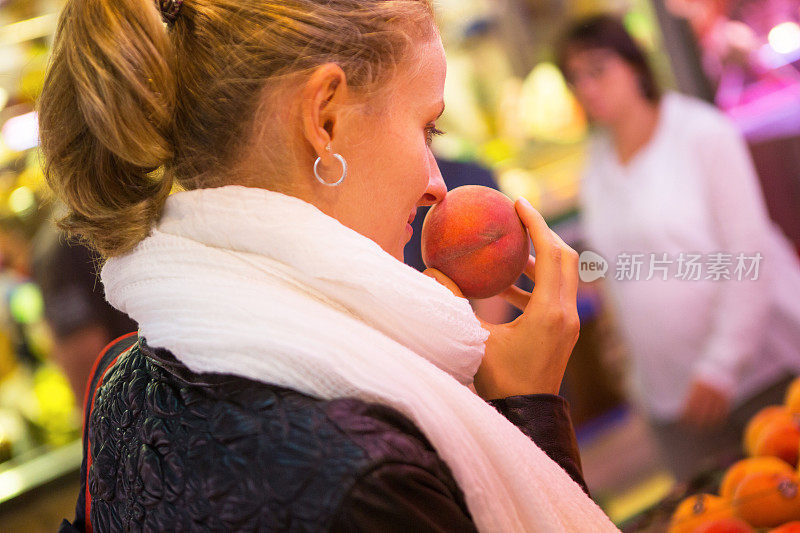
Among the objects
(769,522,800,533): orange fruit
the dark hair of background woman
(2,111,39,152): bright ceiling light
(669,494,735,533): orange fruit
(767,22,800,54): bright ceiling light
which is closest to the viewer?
(769,522,800,533): orange fruit

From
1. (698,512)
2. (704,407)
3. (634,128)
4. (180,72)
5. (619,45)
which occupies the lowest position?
(704,407)

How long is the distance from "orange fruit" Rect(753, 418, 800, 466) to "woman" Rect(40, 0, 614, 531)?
55 centimetres

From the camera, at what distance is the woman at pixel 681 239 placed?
1.73 metres

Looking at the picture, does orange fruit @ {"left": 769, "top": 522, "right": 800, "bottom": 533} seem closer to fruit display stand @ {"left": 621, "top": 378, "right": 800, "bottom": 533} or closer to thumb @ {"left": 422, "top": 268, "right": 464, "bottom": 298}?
fruit display stand @ {"left": 621, "top": 378, "right": 800, "bottom": 533}

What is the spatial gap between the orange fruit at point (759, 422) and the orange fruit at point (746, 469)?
7 cm

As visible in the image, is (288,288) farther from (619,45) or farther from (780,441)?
(619,45)

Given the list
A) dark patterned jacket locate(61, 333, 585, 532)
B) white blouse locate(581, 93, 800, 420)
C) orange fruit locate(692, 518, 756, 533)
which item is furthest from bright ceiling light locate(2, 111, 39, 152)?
orange fruit locate(692, 518, 756, 533)

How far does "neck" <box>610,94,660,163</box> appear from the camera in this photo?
225cm

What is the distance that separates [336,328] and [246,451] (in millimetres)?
137

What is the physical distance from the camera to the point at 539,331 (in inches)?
30.4

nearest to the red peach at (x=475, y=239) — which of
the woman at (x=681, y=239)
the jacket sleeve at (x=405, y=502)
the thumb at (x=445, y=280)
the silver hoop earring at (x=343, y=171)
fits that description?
the thumb at (x=445, y=280)

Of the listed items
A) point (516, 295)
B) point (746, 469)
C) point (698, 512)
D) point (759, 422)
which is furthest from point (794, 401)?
point (516, 295)

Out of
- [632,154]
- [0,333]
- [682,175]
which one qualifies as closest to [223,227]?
[682,175]

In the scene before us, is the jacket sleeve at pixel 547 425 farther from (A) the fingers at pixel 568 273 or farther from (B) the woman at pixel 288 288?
(A) the fingers at pixel 568 273
